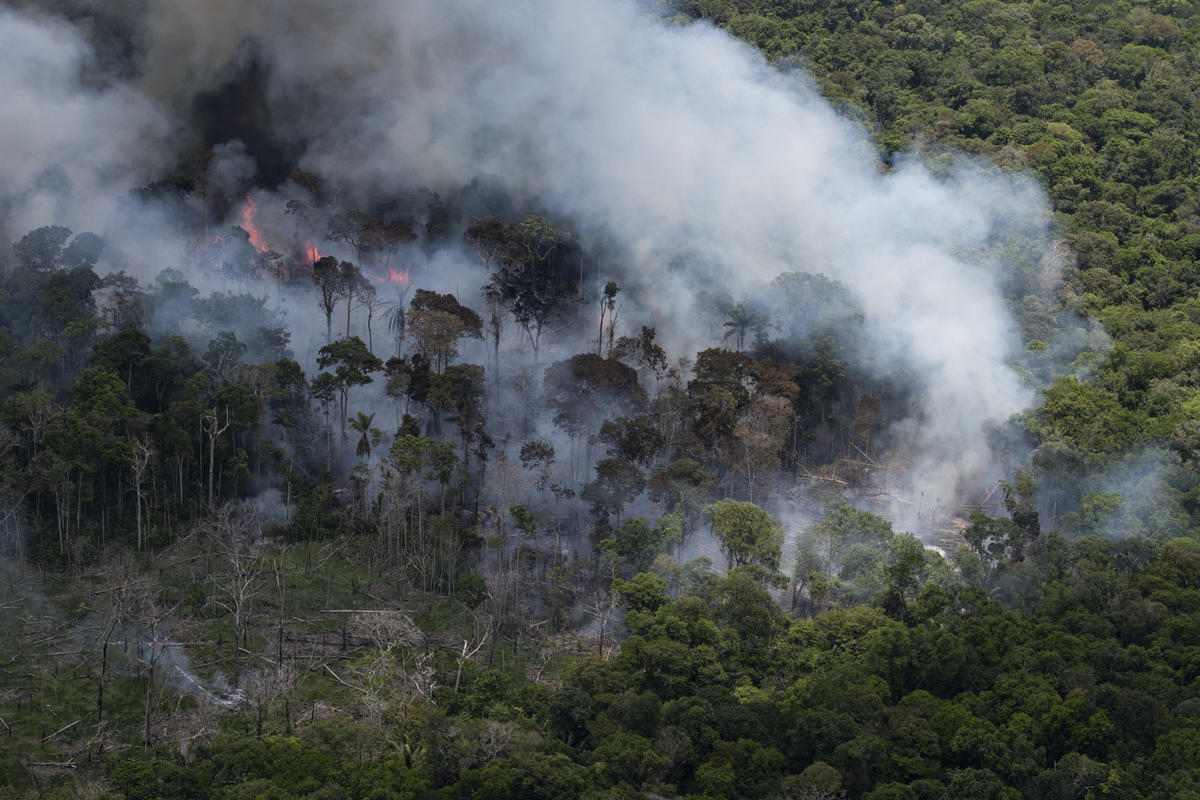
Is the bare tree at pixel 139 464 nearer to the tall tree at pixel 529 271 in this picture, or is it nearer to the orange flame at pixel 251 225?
the orange flame at pixel 251 225

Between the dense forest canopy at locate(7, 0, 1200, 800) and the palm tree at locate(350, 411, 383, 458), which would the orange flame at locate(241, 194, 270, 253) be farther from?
the palm tree at locate(350, 411, 383, 458)

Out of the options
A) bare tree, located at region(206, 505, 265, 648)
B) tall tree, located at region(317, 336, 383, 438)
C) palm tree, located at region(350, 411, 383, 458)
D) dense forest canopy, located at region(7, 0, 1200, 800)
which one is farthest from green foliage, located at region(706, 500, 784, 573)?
bare tree, located at region(206, 505, 265, 648)

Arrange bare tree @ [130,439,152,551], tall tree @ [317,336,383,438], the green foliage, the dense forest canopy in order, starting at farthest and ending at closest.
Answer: tall tree @ [317,336,383,438] → the green foliage → bare tree @ [130,439,152,551] → the dense forest canopy

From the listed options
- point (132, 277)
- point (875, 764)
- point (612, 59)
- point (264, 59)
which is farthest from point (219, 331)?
point (875, 764)

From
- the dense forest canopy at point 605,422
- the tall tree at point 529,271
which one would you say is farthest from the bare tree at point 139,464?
the tall tree at point 529,271

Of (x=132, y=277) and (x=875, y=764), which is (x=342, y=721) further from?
(x=132, y=277)

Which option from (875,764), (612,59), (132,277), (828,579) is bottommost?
(875,764)
